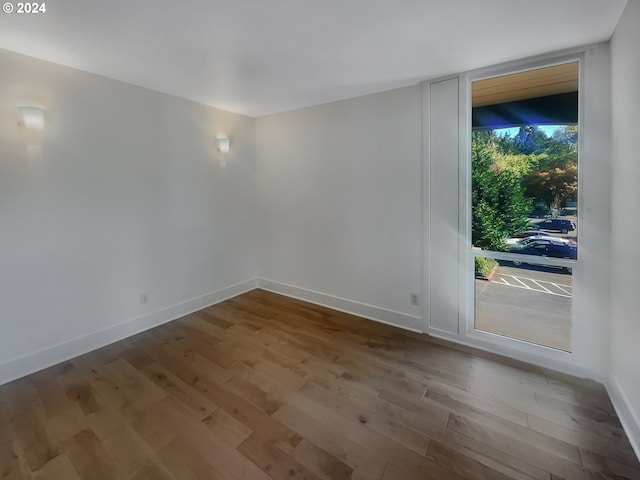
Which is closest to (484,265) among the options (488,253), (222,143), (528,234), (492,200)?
(488,253)

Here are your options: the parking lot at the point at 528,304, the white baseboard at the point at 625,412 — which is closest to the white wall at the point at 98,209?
the parking lot at the point at 528,304

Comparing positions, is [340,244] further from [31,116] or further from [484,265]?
[31,116]

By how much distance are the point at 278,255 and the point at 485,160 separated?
9.15 feet

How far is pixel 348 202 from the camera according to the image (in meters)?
3.32

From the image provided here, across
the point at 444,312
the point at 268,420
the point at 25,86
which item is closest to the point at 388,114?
the point at 444,312

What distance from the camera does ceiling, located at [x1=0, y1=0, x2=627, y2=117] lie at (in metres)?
1.66

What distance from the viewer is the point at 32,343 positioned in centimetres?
231

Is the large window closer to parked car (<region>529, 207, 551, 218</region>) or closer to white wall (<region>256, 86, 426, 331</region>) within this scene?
parked car (<region>529, 207, 551, 218</region>)

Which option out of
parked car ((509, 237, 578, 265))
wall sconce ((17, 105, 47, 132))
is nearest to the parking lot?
parked car ((509, 237, 578, 265))

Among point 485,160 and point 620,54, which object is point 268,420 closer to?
point 485,160

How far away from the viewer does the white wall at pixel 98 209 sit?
2.21 m

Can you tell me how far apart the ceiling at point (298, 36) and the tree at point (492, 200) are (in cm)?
73

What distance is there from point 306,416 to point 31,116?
119 inches

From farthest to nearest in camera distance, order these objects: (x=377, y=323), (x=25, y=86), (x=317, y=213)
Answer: (x=317, y=213)
(x=377, y=323)
(x=25, y=86)
